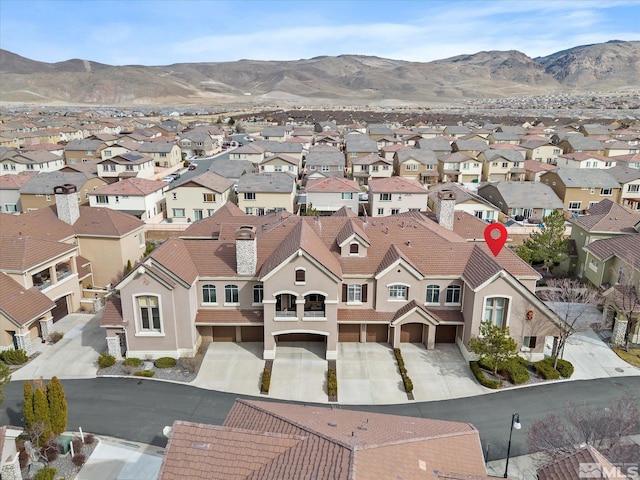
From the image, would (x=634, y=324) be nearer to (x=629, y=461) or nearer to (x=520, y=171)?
(x=629, y=461)

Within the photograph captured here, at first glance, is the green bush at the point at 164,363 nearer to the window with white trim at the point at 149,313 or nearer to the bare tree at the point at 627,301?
the window with white trim at the point at 149,313

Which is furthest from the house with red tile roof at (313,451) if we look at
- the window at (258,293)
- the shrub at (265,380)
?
the window at (258,293)

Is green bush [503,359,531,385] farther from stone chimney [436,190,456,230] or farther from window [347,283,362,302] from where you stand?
stone chimney [436,190,456,230]

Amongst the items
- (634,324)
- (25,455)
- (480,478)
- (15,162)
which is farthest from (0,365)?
(15,162)

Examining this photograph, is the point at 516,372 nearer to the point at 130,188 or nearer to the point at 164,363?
the point at 164,363

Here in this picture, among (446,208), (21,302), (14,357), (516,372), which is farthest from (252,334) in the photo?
(446,208)

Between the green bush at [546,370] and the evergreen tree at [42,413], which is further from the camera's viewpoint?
the green bush at [546,370]
